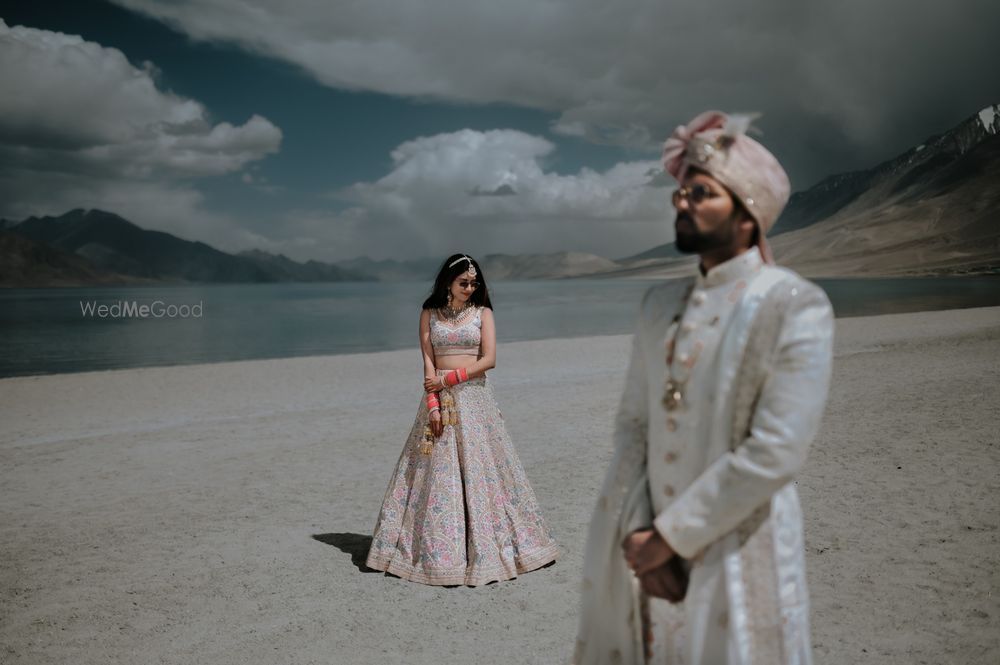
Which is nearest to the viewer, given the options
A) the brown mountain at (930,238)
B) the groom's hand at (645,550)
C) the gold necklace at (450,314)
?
the groom's hand at (645,550)

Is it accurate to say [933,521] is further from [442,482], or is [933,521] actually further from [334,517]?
[334,517]

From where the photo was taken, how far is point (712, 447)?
5.58ft

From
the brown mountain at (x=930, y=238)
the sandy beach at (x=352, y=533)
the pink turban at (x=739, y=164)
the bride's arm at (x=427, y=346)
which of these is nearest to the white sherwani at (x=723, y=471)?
the pink turban at (x=739, y=164)

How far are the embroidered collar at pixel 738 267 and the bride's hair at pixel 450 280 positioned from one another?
9.56 feet

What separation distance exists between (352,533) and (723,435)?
478 cm

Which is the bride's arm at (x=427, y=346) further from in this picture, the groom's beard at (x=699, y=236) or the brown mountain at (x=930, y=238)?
the brown mountain at (x=930, y=238)

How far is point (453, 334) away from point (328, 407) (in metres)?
8.64

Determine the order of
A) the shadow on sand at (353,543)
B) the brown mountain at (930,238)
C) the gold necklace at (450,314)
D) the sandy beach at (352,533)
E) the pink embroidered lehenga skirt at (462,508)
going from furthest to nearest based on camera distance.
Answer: the brown mountain at (930,238) → the shadow on sand at (353,543) → the gold necklace at (450,314) → the pink embroidered lehenga skirt at (462,508) → the sandy beach at (352,533)

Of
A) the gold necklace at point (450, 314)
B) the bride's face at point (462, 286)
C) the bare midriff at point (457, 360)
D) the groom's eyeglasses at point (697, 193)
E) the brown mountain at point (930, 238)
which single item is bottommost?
the bare midriff at point (457, 360)

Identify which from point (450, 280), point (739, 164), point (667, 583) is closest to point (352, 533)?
point (450, 280)

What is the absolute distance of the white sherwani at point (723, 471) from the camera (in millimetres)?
1575

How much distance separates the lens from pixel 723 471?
1601 mm

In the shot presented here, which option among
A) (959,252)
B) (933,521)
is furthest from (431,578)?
(959,252)

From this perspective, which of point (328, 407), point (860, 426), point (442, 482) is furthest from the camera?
point (328, 407)
